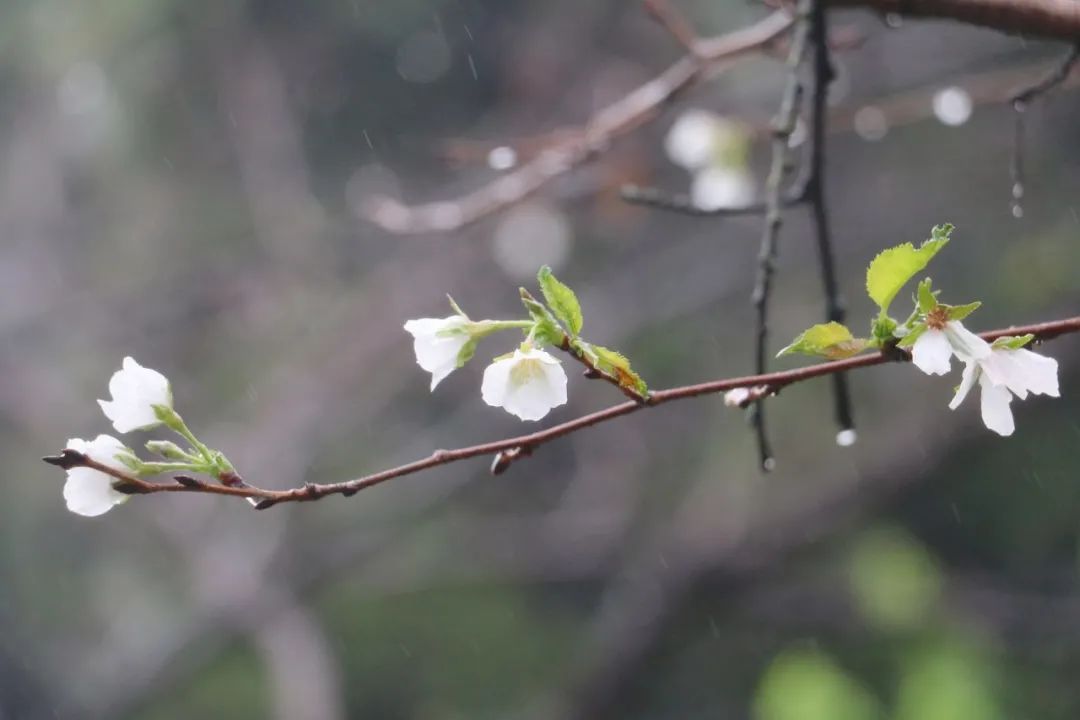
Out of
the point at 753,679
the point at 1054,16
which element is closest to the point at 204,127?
Answer: the point at 753,679

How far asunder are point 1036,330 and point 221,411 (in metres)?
2.71

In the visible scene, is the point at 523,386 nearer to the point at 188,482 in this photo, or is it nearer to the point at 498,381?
the point at 498,381

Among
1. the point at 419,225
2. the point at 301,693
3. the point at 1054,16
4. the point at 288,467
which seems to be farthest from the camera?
the point at 288,467

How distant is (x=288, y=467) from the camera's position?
219 centimetres

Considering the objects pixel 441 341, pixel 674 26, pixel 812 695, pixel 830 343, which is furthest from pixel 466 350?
pixel 812 695

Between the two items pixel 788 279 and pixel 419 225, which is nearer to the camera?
pixel 419 225

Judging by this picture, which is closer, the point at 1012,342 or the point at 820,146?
the point at 1012,342

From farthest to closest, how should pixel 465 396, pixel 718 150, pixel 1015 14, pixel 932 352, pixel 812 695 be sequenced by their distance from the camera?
pixel 465 396 < pixel 812 695 < pixel 718 150 < pixel 1015 14 < pixel 932 352

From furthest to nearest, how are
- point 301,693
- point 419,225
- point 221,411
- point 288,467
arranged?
point 221,411 → point 288,467 → point 301,693 → point 419,225

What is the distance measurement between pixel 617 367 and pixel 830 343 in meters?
0.08

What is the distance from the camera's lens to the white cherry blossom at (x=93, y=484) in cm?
36

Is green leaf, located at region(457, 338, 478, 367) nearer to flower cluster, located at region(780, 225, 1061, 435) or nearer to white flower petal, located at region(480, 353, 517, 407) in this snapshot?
white flower petal, located at region(480, 353, 517, 407)

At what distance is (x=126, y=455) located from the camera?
370 millimetres

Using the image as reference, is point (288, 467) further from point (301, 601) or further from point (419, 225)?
point (419, 225)
